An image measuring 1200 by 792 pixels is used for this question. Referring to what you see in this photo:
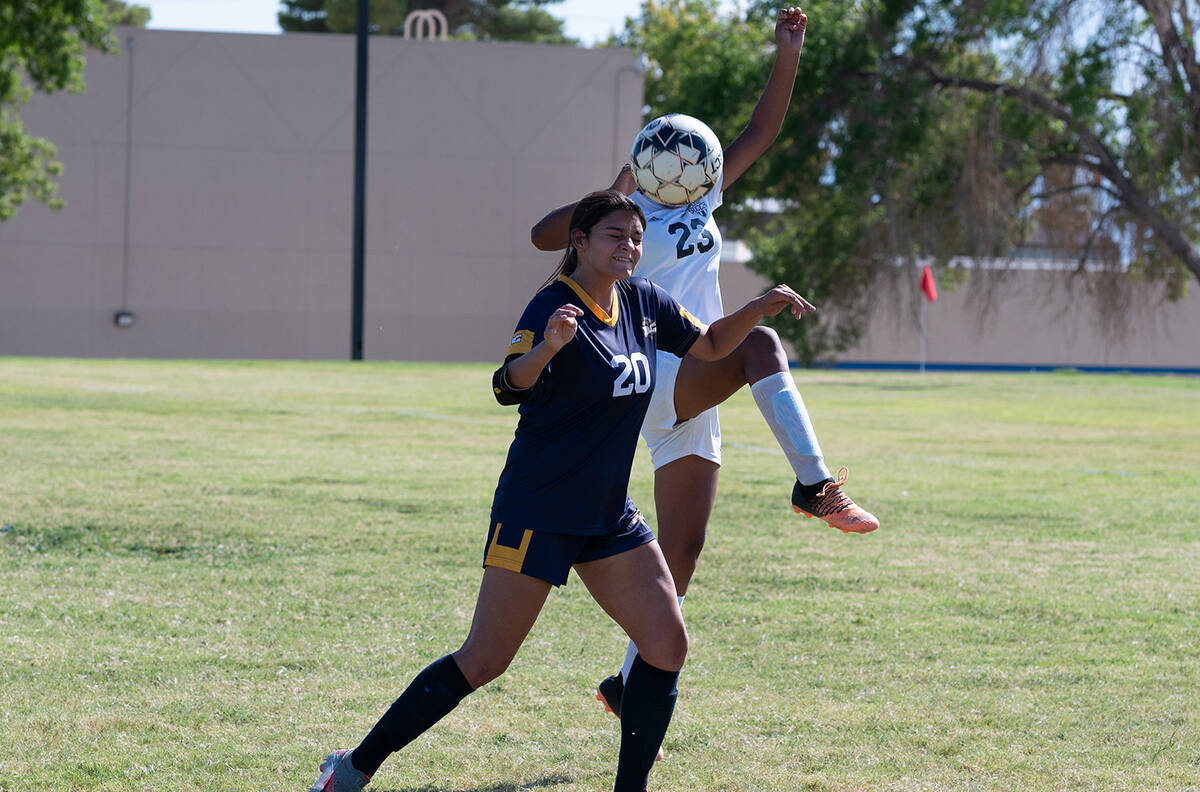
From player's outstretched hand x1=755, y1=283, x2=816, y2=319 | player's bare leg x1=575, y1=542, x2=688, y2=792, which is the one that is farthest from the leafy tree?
player's bare leg x1=575, y1=542, x2=688, y2=792

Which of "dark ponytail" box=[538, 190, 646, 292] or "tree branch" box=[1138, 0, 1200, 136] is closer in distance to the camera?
"dark ponytail" box=[538, 190, 646, 292]

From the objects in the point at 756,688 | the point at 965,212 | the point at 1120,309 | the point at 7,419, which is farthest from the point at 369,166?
the point at 756,688

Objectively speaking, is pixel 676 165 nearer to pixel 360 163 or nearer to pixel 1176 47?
pixel 360 163

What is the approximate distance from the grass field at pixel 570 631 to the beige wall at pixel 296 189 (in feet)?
105

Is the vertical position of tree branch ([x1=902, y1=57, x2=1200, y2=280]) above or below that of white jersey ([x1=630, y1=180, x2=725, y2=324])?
above

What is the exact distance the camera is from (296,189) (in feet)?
146

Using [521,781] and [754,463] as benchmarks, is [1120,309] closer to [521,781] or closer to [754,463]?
[754,463]

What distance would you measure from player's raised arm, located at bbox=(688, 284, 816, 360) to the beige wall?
39.8 metres

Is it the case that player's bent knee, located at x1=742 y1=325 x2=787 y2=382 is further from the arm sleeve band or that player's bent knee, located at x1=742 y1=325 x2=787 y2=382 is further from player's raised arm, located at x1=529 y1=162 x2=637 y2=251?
the arm sleeve band

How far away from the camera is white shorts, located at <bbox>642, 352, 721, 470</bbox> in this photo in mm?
4801

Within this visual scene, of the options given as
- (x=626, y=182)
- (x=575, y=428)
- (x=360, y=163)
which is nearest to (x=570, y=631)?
(x=626, y=182)

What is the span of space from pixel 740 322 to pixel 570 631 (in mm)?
2446

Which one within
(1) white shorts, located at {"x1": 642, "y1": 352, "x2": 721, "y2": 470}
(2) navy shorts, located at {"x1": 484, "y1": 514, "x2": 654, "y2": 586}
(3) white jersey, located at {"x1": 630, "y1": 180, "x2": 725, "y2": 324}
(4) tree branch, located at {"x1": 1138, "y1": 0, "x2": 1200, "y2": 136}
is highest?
(4) tree branch, located at {"x1": 1138, "y1": 0, "x2": 1200, "y2": 136}

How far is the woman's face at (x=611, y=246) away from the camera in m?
3.82
